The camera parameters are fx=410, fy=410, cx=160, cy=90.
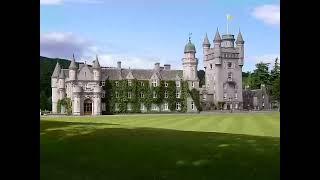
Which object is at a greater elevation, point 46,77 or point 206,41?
point 206,41

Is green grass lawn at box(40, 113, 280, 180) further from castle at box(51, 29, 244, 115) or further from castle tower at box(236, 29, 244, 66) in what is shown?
castle tower at box(236, 29, 244, 66)

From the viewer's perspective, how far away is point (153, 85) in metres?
42.4

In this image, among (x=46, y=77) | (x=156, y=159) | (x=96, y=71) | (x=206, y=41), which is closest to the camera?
(x=156, y=159)

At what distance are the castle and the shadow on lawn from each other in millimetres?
28421

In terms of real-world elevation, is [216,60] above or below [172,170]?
above

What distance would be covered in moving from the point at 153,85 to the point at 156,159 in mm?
34259

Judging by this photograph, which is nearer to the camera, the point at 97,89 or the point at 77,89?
the point at 77,89

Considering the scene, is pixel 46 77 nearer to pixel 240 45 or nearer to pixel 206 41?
pixel 206 41

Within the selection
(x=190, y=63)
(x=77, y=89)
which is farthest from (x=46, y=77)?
(x=190, y=63)

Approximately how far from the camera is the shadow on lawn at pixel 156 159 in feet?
22.5
